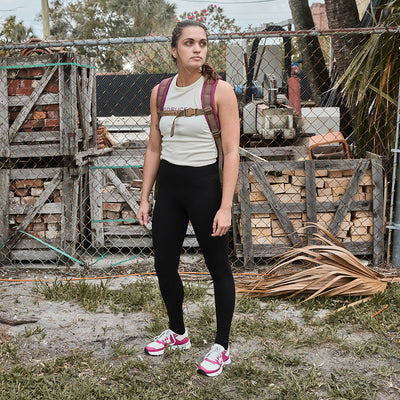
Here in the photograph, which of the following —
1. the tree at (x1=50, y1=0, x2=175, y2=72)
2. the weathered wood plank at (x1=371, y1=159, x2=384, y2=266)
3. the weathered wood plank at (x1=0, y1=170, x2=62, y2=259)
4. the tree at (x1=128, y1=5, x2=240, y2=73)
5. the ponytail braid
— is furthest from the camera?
the tree at (x1=50, y1=0, x2=175, y2=72)

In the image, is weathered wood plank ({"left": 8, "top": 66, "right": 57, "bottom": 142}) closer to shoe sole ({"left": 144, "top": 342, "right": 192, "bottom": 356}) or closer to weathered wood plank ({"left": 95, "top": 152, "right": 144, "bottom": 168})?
weathered wood plank ({"left": 95, "top": 152, "right": 144, "bottom": 168})

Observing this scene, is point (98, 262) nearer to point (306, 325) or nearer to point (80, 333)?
point (80, 333)

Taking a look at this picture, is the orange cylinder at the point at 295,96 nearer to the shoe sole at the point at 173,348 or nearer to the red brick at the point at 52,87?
the red brick at the point at 52,87

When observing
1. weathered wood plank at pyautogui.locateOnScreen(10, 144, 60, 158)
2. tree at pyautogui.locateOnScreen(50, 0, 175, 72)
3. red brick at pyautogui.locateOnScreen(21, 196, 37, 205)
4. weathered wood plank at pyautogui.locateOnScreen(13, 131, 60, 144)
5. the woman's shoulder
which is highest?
tree at pyautogui.locateOnScreen(50, 0, 175, 72)

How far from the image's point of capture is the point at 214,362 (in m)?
3.24

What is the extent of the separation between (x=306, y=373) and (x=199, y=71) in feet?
6.25

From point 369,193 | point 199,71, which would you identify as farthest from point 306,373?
point 369,193

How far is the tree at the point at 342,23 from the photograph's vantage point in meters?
6.43

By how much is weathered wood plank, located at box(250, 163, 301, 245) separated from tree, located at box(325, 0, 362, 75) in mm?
2181

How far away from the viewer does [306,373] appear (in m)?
3.28

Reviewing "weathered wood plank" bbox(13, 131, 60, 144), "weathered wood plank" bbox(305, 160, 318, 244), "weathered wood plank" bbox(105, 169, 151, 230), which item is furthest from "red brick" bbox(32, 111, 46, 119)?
"weathered wood plank" bbox(305, 160, 318, 244)

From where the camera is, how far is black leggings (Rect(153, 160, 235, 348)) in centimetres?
306

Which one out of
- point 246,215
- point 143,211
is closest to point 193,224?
point 143,211

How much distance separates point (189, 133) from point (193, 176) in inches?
9.5
